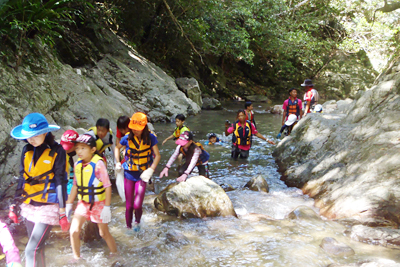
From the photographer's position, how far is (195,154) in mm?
5328

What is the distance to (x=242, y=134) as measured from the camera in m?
8.00

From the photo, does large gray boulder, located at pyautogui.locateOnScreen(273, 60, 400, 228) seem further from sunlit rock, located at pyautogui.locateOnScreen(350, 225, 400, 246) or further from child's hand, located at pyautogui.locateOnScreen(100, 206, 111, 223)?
child's hand, located at pyautogui.locateOnScreen(100, 206, 111, 223)

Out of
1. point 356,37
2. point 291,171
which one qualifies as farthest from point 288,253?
point 356,37

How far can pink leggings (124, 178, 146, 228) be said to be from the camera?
411 centimetres

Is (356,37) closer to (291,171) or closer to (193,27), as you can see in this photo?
(193,27)

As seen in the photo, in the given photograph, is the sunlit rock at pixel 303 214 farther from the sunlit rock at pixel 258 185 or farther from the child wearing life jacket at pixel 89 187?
the child wearing life jacket at pixel 89 187

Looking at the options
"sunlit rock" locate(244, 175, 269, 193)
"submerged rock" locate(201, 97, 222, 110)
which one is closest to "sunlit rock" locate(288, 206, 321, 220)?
"sunlit rock" locate(244, 175, 269, 193)

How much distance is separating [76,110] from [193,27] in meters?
8.85

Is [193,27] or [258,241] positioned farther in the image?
[193,27]

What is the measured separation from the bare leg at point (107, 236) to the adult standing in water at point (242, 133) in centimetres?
494

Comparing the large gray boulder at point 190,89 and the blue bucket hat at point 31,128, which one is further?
the large gray boulder at point 190,89

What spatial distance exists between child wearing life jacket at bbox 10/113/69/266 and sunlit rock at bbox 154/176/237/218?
212 cm

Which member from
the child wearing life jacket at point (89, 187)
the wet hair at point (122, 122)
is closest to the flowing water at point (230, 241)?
the child wearing life jacket at point (89, 187)

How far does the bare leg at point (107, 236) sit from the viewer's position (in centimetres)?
344
